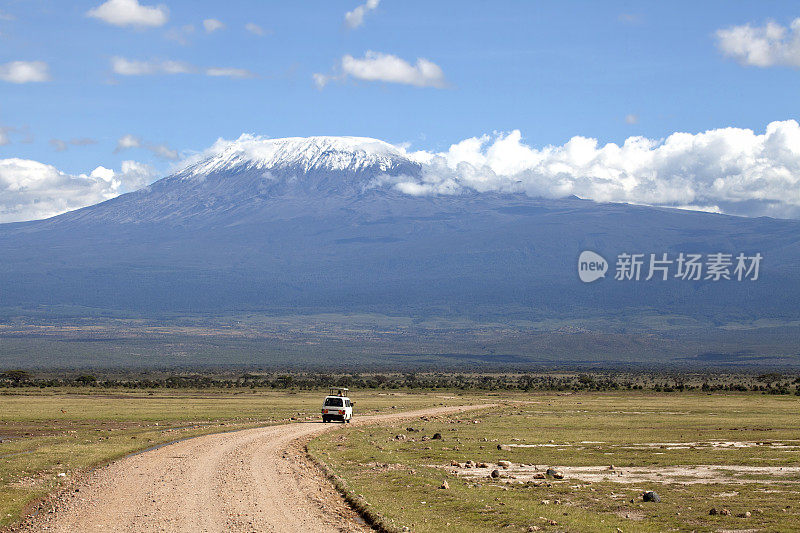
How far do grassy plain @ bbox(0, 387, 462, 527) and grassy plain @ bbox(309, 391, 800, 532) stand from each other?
300 inches

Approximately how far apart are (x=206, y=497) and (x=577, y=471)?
427 inches

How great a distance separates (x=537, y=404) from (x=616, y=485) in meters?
42.3

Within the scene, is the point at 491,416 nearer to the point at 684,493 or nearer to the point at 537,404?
the point at 537,404

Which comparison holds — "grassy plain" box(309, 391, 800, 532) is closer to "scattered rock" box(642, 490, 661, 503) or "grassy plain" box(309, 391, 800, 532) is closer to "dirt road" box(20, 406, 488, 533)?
"scattered rock" box(642, 490, 661, 503)

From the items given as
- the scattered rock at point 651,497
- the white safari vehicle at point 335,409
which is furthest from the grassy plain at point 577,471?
the white safari vehicle at point 335,409

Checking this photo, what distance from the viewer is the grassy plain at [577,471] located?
1952cm

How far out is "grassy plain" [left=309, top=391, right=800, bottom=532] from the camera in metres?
19.5

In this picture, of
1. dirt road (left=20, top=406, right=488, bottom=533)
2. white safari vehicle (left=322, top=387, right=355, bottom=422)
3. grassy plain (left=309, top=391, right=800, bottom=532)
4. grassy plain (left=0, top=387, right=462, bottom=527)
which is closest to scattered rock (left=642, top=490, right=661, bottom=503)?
grassy plain (left=309, top=391, right=800, bottom=532)

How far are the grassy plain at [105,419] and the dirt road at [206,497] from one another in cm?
138

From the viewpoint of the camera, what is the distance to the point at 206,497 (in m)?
22.3

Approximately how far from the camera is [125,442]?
3625cm

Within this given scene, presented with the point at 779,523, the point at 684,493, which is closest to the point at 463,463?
the point at 684,493

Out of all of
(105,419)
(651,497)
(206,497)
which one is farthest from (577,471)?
(105,419)

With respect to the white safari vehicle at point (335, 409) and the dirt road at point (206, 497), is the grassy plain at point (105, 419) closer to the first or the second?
the dirt road at point (206, 497)
